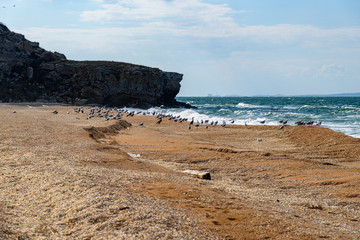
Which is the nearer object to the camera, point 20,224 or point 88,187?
point 20,224

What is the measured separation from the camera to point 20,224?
5.01 metres

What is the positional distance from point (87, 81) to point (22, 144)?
171 feet

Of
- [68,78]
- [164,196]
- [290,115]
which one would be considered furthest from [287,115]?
[68,78]

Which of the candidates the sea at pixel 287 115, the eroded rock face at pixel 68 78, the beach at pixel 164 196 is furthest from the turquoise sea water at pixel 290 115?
the beach at pixel 164 196

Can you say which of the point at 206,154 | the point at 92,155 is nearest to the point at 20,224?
the point at 92,155

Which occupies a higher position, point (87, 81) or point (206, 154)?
point (87, 81)

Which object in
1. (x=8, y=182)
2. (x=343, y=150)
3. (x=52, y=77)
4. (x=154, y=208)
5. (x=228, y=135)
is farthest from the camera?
(x=52, y=77)

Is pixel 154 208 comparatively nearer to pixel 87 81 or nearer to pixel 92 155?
pixel 92 155

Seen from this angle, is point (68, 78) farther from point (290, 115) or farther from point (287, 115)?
point (290, 115)

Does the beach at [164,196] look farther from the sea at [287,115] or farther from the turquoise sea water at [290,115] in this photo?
the turquoise sea water at [290,115]

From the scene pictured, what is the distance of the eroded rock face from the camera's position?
57.3m

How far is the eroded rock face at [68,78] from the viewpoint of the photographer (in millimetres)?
57344

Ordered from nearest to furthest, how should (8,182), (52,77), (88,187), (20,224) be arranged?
1. (20,224)
2. (88,187)
3. (8,182)
4. (52,77)

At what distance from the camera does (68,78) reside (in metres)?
62.1
